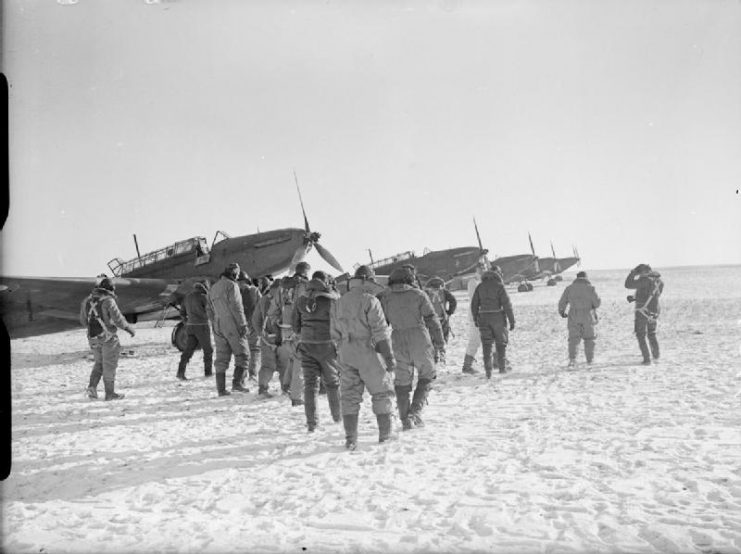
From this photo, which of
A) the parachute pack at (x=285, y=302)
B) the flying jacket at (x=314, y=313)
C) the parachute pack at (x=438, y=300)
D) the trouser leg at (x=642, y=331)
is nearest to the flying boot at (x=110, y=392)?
the parachute pack at (x=285, y=302)

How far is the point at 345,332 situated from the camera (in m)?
5.15

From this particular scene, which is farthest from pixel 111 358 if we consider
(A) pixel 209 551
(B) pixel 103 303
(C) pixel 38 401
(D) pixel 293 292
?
(A) pixel 209 551

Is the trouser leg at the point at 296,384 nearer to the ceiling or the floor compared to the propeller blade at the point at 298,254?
nearer to the floor

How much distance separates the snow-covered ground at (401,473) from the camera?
303 cm

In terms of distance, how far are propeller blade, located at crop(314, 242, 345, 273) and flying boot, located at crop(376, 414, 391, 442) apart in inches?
497

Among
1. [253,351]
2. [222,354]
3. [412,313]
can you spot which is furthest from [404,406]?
[253,351]

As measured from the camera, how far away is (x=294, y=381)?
6.69 metres

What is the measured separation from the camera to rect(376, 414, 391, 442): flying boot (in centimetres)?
504

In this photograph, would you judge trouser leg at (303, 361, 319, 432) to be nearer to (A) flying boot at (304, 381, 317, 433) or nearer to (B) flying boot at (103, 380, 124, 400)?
(A) flying boot at (304, 381, 317, 433)

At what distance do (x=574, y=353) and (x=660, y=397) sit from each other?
3063mm

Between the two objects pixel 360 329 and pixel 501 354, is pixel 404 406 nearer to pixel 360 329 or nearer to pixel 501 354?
pixel 360 329

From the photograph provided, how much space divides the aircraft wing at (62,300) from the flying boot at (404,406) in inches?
422

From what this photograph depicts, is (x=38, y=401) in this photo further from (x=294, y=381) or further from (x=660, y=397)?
(x=660, y=397)

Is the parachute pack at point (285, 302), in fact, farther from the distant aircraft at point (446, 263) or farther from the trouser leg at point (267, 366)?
the distant aircraft at point (446, 263)
